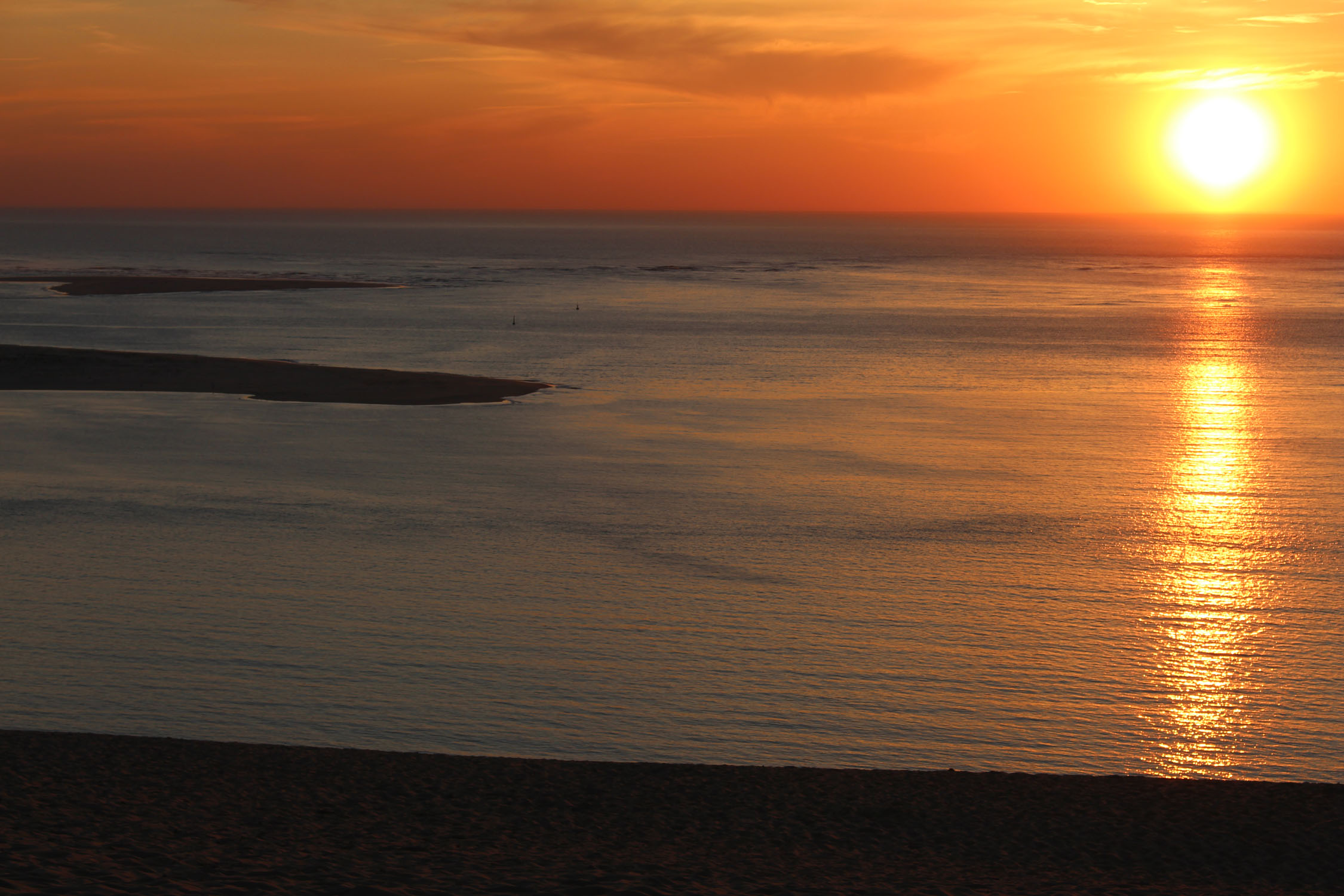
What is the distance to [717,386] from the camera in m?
44.8

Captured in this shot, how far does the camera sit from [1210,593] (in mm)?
19828

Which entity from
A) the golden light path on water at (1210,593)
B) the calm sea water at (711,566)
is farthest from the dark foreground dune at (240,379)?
the golden light path on water at (1210,593)

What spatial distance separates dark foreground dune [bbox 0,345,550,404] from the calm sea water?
1718mm

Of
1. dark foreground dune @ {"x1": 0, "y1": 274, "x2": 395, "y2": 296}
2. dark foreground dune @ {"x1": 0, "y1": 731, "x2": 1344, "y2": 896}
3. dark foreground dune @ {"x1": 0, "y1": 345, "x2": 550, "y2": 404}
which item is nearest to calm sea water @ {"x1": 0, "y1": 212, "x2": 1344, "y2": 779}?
dark foreground dune @ {"x1": 0, "y1": 731, "x2": 1344, "y2": 896}

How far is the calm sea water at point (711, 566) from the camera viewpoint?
1437 cm

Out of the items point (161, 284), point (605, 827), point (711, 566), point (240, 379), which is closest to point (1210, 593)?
point (711, 566)

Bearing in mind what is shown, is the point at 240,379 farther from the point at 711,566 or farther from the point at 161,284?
the point at 161,284

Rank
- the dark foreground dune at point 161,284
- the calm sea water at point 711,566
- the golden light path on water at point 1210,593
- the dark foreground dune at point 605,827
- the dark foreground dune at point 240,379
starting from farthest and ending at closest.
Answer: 1. the dark foreground dune at point 161,284
2. the dark foreground dune at point 240,379
3. the calm sea water at point 711,566
4. the golden light path on water at point 1210,593
5. the dark foreground dune at point 605,827

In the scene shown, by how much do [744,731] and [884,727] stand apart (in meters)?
1.46

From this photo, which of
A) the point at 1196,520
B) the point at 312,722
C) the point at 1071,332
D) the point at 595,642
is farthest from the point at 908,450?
the point at 1071,332

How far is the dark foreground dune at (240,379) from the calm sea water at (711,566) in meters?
1.72

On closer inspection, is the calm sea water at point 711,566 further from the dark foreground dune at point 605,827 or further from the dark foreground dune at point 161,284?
the dark foreground dune at point 161,284

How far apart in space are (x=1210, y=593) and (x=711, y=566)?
287 inches

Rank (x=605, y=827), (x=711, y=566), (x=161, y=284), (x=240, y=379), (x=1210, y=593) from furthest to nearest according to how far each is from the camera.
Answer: (x=161, y=284) < (x=240, y=379) < (x=711, y=566) < (x=1210, y=593) < (x=605, y=827)
